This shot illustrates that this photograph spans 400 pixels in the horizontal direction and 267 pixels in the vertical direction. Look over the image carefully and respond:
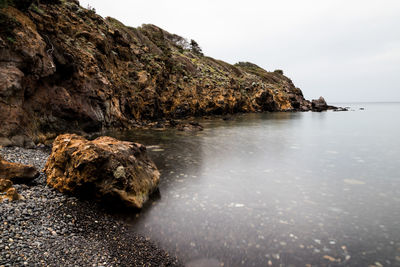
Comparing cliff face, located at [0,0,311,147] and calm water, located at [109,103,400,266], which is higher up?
cliff face, located at [0,0,311,147]

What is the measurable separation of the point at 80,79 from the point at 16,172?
16.8 metres

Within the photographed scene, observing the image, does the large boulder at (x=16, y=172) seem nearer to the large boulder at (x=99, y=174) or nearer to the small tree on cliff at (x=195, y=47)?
the large boulder at (x=99, y=174)

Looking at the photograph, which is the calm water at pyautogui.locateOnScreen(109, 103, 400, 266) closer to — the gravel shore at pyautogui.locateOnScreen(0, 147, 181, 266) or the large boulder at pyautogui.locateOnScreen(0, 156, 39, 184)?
the gravel shore at pyautogui.locateOnScreen(0, 147, 181, 266)

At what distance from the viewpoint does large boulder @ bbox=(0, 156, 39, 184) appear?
21.6ft

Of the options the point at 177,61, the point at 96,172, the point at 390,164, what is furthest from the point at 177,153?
the point at 177,61

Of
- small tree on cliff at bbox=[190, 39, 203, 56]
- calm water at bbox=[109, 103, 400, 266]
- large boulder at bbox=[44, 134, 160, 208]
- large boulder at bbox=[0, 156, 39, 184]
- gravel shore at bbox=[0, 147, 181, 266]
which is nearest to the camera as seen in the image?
gravel shore at bbox=[0, 147, 181, 266]

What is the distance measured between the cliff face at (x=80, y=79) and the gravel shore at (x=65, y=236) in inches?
327

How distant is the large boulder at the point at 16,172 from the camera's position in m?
6.59

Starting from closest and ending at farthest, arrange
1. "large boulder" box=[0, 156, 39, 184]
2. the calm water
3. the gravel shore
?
the gravel shore
the calm water
"large boulder" box=[0, 156, 39, 184]

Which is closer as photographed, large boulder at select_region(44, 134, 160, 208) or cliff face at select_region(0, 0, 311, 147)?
large boulder at select_region(44, 134, 160, 208)

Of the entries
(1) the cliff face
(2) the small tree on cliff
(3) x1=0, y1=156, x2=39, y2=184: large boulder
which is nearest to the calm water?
(3) x1=0, y1=156, x2=39, y2=184: large boulder

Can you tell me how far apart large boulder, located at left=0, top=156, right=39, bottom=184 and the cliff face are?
6.20 m

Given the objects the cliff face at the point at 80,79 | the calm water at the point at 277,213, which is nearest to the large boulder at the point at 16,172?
the calm water at the point at 277,213

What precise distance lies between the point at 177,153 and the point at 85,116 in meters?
10.9
